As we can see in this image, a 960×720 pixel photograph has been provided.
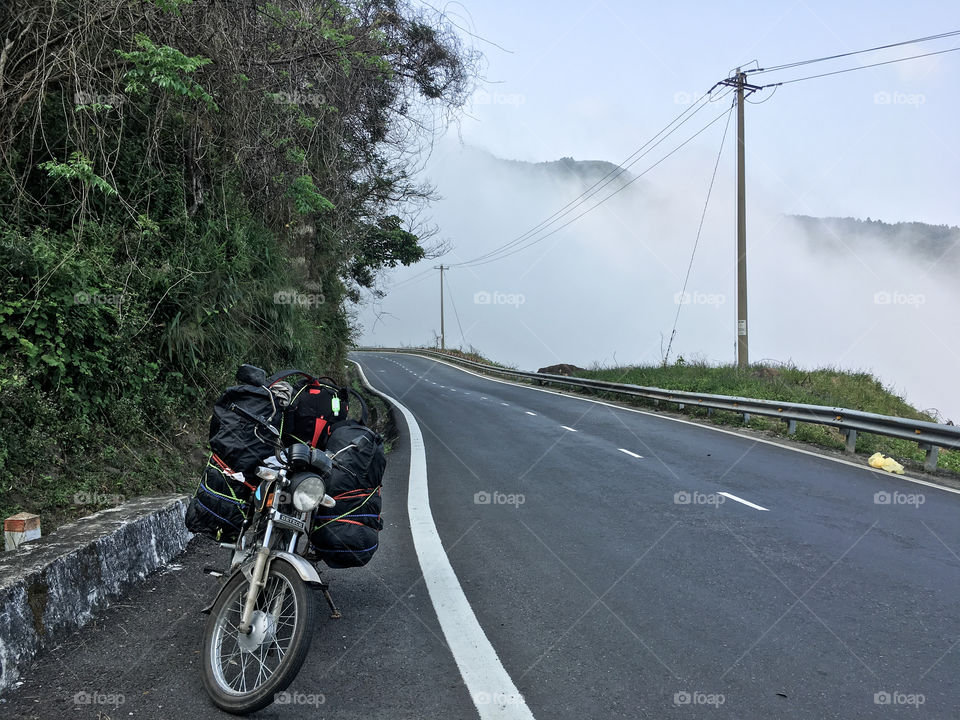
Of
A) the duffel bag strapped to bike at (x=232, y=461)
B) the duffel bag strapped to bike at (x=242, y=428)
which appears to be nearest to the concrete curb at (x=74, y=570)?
the duffel bag strapped to bike at (x=232, y=461)

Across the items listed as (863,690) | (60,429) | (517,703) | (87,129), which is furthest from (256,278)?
(863,690)

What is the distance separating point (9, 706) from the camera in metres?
3.10

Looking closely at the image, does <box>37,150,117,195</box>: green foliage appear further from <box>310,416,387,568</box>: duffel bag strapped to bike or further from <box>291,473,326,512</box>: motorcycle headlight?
<box>291,473,326,512</box>: motorcycle headlight

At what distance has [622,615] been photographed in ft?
14.3

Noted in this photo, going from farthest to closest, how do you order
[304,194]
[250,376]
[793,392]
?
[793,392] < [304,194] < [250,376]

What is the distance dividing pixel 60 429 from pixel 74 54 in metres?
3.98

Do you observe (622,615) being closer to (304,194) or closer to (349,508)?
(349,508)

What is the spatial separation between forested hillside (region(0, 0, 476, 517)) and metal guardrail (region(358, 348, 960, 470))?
958 centimetres
